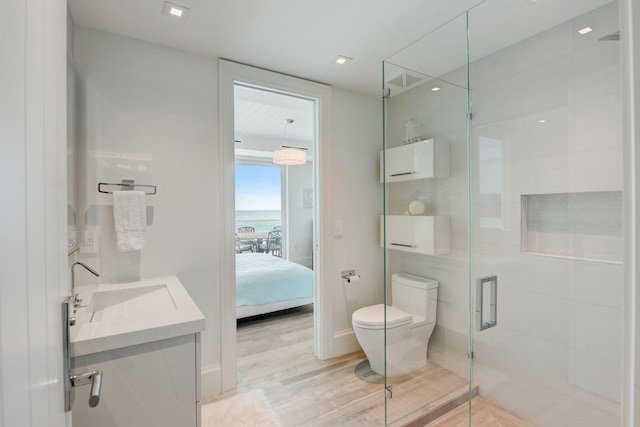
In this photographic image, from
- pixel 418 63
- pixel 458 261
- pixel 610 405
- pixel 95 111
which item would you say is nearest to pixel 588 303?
pixel 610 405

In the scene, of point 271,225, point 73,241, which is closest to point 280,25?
point 73,241

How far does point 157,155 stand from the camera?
6.72 feet

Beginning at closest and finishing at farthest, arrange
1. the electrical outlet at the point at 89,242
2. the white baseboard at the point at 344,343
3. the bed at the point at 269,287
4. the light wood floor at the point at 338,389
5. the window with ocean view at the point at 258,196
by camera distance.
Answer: the electrical outlet at the point at 89,242 < the light wood floor at the point at 338,389 < the white baseboard at the point at 344,343 < the bed at the point at 269,287 < the window with ocean view at the point at 258,196

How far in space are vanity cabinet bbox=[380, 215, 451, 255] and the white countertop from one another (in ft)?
5.04

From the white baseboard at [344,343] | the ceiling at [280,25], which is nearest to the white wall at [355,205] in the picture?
the white baseboard at [344,343]

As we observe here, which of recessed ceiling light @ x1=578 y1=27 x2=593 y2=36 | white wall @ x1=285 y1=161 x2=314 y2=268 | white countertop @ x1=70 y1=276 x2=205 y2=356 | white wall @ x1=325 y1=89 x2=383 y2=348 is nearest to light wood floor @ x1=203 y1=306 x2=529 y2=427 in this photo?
white wall @ x1=325 y1=89 x2=383 y2=348

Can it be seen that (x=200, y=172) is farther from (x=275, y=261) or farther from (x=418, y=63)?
(x=275, y=261)

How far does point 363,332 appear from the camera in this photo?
7.73 feet

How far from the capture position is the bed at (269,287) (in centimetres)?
344

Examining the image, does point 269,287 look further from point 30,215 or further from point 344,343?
point 30,215

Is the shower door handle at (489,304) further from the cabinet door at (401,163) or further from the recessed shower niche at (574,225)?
the cabinet door at (401,163)

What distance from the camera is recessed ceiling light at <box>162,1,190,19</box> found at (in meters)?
1.65

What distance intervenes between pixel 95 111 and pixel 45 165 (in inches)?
63.5

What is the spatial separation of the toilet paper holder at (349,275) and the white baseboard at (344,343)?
0.49 metres
